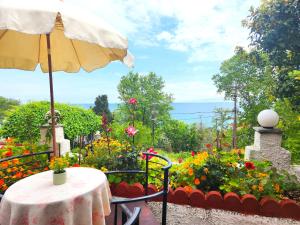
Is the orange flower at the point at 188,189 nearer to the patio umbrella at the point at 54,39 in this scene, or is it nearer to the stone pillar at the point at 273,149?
the stone pillar at the point at 273,149

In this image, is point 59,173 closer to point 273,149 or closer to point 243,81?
point 273,149

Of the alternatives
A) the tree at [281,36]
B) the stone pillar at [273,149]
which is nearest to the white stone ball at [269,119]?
the stone pillar at [273,149]

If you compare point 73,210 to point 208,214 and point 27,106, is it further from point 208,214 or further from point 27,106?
point 27,106

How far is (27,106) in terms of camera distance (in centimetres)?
820

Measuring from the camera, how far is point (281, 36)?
14.6 feet

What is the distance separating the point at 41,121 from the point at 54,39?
5.44 metres

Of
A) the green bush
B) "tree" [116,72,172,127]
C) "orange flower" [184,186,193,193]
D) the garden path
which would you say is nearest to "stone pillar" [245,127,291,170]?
the garden path

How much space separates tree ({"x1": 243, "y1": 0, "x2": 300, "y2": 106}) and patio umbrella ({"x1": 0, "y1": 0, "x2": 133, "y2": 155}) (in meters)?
3.47

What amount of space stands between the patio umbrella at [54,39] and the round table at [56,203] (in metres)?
1.17

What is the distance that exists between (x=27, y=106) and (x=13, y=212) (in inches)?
302

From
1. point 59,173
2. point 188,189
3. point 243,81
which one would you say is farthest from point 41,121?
point 243,81

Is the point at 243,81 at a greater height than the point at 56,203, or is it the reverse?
the point at 243,81

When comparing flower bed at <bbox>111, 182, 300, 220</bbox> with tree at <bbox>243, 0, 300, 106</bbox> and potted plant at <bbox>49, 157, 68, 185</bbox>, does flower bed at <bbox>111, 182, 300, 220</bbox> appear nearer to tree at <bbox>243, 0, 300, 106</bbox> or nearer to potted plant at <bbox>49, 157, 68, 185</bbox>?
potted plant at <bbox>49, 157, 68, 185</bbox>

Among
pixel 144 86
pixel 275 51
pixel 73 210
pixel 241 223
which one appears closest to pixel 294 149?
pixel 275 51
